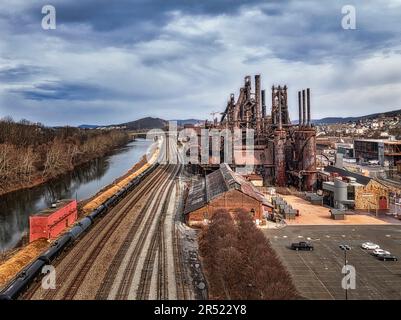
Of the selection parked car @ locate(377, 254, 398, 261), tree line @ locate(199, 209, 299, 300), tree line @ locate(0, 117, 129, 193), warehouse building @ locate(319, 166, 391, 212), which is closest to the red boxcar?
tree line @ locate(199, 209, 299, 300)

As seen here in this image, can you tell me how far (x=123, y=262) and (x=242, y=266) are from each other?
670 cm

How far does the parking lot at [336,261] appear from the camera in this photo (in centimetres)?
1537

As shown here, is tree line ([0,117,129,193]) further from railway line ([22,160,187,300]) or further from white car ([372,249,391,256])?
white car ([372,249,391,256])

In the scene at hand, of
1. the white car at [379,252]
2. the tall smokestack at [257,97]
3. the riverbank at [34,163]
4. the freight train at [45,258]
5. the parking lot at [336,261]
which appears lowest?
the parking lot at [336,261]

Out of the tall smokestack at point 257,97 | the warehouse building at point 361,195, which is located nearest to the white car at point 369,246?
the warehouse building at point 361,195

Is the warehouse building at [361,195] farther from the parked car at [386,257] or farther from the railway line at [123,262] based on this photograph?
the railway line at [123,262]

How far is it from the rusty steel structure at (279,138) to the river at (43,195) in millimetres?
20483

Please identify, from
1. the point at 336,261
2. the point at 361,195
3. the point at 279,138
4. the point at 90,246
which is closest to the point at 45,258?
the point at 90,246

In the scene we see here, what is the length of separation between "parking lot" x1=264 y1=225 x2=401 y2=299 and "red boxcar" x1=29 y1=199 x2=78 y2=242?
14439 mm

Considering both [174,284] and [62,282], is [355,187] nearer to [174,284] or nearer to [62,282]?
[174,284]

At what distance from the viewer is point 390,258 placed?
19328 millimetres

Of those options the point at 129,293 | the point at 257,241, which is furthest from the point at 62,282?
the point at 257,241

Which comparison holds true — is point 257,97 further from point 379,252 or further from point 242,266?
point 242,266

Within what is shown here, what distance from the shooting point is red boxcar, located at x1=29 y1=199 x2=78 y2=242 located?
928 inches
